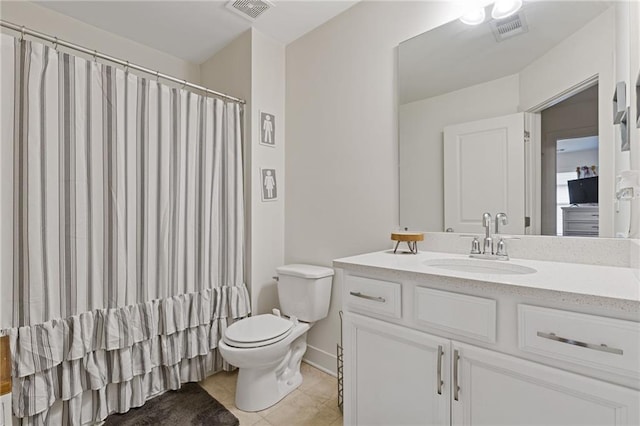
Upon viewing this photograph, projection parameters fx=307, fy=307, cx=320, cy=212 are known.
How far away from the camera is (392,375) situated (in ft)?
3.95

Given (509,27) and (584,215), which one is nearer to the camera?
(584,215)

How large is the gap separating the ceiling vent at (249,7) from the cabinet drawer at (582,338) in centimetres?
212

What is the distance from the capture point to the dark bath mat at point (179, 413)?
1598mm

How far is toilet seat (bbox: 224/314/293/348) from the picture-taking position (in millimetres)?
1626

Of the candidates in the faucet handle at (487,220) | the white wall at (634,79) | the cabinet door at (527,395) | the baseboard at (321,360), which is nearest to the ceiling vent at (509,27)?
the white wall at (634,79)

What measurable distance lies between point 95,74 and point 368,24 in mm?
1560

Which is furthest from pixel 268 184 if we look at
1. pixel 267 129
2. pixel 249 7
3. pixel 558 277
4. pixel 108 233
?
pixel 558 277

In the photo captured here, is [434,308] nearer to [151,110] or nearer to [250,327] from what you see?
[250,327]

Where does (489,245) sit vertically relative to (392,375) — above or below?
above

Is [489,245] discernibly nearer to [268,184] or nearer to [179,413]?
[268,184]

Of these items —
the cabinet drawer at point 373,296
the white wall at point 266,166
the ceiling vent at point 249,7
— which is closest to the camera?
the cabinet drawer at point 373,296

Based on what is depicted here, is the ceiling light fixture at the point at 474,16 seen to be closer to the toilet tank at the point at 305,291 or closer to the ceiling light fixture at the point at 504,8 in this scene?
the ceiling light fixture at the point at 504,8

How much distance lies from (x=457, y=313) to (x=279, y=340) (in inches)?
40.4

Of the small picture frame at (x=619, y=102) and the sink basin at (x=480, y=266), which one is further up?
the small picture frame at (x=619, y=102)
